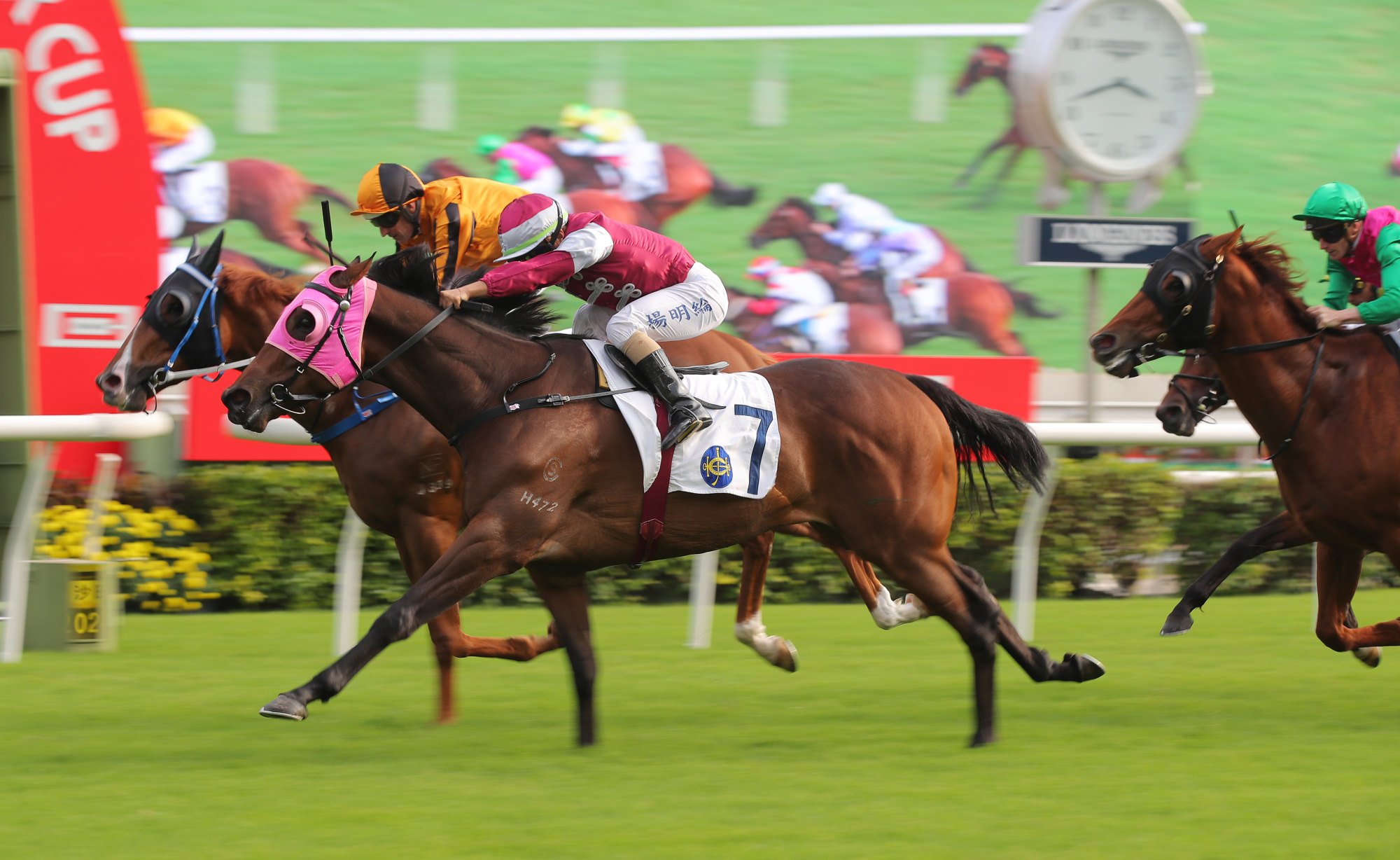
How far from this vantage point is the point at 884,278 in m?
15.4

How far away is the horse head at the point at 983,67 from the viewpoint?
749 inches

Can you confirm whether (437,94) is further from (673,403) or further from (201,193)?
(673,403)

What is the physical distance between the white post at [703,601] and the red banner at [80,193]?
2.97 m

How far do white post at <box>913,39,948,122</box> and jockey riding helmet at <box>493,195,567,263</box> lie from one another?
15081mm

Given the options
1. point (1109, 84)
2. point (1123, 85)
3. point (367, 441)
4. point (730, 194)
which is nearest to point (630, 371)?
point (367, 441)

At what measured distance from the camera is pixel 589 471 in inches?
176

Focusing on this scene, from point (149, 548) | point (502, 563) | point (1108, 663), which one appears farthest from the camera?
point (149, 548)

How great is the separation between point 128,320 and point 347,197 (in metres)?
9.00

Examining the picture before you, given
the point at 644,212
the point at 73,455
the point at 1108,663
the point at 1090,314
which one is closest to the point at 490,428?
the point at 1108,663

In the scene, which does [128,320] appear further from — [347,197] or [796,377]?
[347,197]

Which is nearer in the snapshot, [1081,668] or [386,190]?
[1081,668]

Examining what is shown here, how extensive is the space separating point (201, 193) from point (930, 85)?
29.2 ft

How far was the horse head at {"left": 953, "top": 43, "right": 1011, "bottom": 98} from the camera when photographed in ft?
62.4

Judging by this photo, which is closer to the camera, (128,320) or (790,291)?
(128,320)
